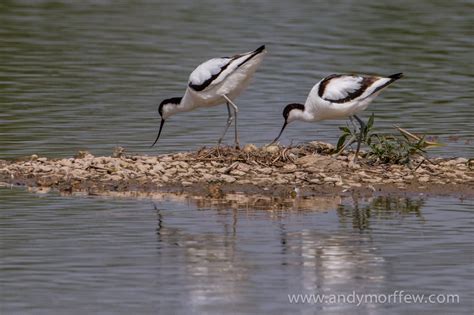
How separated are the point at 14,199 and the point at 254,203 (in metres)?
2.39

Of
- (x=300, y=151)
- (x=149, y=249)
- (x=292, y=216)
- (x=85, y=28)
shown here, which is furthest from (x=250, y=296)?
(x=85, y=28)

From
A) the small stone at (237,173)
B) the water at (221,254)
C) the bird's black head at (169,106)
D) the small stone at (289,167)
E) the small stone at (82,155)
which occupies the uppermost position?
the bird's black head at (169,106)

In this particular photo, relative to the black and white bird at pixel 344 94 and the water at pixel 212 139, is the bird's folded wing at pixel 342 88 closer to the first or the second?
the black and white bird at pixel 344 94

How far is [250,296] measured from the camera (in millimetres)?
9945

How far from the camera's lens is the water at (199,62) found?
17516mm

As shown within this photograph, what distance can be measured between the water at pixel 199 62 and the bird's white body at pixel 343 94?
194cm

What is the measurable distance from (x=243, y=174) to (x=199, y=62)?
9.49 m

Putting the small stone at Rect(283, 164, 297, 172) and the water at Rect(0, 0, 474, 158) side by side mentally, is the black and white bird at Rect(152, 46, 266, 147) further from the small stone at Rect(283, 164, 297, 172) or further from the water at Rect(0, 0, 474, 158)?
the water at Rect(0, 0, 474, 158)

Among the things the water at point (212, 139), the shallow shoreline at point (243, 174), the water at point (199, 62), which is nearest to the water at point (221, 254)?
the water at point (212, 139)

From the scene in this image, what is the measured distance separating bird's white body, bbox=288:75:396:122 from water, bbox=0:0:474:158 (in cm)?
194

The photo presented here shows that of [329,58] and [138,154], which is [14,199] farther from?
[329,58]

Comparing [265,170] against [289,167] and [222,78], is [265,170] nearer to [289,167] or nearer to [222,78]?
[289,167]

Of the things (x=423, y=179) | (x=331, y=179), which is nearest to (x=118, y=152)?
(x=331, y=179)

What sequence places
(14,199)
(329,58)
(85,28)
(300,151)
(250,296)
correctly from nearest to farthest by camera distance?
1. (250,296)
2. (14,199)
3. (300,151)
4. (329,58)
5. (85,28)
